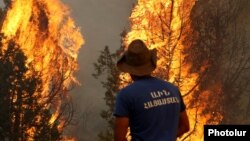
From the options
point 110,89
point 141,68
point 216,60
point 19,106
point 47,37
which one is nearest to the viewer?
point 141,68

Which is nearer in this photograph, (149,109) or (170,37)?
(149,109)

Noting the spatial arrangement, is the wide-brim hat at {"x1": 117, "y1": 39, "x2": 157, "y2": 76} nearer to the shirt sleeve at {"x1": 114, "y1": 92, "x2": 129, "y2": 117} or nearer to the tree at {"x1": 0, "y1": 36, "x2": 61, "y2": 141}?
the shirt sleeve at {"x1": 114, "y1": 92, "x2": 129, "y2": 117}

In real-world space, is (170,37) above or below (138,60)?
above

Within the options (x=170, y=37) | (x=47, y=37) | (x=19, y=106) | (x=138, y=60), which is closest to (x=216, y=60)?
(x=170, y=37)

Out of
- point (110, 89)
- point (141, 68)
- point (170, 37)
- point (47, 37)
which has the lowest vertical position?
point (141, 68)

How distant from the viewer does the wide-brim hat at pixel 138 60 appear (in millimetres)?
3623

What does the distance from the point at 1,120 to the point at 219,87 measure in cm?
1354

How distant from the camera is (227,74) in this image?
90.4 ft

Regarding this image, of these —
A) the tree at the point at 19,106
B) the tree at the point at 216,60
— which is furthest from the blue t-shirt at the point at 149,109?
the tree at the point at 216,60

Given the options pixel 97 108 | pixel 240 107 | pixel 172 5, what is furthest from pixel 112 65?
pixel 97 108

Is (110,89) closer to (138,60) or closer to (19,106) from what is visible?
(19,106)

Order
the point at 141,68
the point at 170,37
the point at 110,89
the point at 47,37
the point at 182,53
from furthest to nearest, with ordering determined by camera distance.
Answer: the point at 47,37
the point at 110,89
the point at 182,53
the point at 170,37
the point at 141,68

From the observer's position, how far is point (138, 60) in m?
3.65

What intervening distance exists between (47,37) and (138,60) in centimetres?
2200
